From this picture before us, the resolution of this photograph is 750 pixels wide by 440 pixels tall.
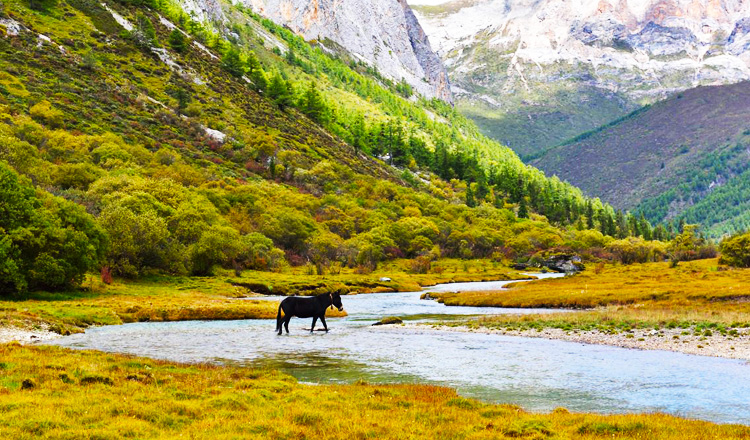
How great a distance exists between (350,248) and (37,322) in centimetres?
9701

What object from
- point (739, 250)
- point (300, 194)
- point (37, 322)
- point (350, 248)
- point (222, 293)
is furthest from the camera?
point (300, 194)

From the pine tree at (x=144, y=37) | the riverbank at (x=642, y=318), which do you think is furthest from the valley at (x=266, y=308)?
the pine tree at (x=144, y=37)

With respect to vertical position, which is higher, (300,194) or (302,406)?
(300,194)

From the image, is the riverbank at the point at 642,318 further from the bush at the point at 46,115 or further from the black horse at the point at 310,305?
the bush at the point at 46,115

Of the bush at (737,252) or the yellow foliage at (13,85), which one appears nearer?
the bush at (737,252)

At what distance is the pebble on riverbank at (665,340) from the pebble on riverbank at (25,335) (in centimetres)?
3066

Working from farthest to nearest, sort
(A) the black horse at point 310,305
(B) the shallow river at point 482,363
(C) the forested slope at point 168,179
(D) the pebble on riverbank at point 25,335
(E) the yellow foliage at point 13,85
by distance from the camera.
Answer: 1. (E) the yellow foliage at point 13,85
2. (C) the forested slope at point 168,179
3. (A) the black horse at point 310,305
4. (D) the pebble on riverbank at point 25,335
5. (B) the shallow river at point 482,363

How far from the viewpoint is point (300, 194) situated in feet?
519

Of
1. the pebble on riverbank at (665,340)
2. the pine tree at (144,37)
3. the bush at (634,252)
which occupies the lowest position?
the pebble on riverbank at (665,340)

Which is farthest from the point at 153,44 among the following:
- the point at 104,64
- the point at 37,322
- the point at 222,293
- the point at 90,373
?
the point at 90,373

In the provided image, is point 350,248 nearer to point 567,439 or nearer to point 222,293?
point 222,293

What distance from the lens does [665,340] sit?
37156 mm

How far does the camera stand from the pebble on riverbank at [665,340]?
32.6 meters

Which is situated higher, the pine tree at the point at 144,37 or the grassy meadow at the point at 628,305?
the pine tree at the point at 144,37
